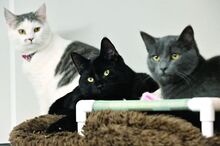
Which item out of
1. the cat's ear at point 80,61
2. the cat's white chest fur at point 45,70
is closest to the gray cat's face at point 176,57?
the cat's ear at point 80,61

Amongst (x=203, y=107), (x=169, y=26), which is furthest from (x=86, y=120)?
(x=169, y=26)

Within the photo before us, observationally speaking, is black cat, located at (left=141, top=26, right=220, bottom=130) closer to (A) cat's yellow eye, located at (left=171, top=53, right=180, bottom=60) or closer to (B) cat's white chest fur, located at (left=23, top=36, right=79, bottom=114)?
(A) cat's yellow eye, located at (left=171, top=53, right=180, bottom=60)

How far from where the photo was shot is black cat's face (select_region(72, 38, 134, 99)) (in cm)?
100

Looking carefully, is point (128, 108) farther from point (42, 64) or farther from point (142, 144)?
point (42, 64)

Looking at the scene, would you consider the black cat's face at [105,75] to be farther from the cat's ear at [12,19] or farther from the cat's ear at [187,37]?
the cat's ear at [12,19]

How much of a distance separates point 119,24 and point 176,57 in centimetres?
74

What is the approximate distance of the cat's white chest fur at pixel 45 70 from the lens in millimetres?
1595

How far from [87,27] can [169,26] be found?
44cm

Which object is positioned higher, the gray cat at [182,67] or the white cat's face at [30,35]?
the white cat's face at [30,35]

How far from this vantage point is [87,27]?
172cm

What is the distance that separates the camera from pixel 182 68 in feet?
3.02

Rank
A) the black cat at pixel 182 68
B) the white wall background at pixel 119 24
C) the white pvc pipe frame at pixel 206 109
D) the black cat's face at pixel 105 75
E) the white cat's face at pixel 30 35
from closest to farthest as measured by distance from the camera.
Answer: the white pvc pipe frame at pixel 206 109
the black cat at pixel 182 68
the black cat's face at pixel 105 75
the white wall background at pixel 119 24
the white cat's face at pixel 30 35

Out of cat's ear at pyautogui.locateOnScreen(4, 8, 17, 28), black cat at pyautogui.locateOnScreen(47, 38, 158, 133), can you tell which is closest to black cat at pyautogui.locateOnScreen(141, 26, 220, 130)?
black cat at pyautogui.locateOnScreen(47, 38, 158, 133)

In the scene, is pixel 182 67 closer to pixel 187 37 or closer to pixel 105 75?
pixel 187 37
